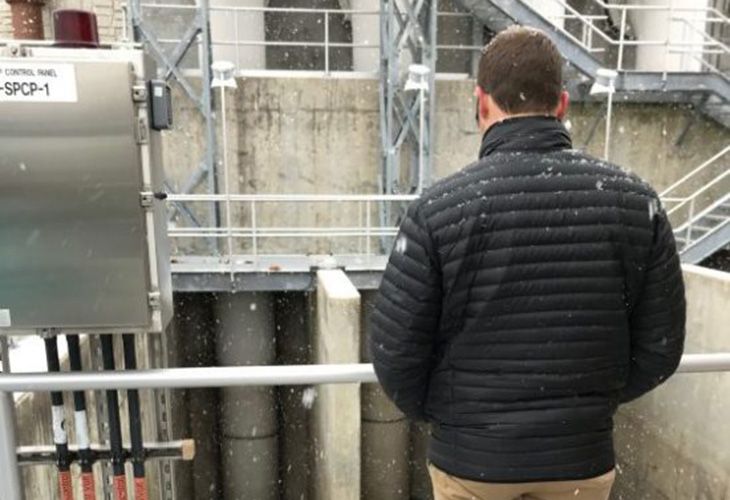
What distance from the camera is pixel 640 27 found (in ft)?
32.7

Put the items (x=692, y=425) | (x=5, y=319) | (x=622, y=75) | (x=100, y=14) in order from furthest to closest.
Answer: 1. (x=100, y=14)
2. (x=622, y=75)
3. (x=692, y=425)
4. (x=5, y=319)

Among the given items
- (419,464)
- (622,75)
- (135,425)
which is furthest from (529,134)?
(419,464)

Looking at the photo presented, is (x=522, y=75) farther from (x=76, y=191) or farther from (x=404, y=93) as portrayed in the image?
(x=404, y=93)

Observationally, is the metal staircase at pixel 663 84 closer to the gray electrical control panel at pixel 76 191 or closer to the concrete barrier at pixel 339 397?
the concrete barrier at pixel 339 397

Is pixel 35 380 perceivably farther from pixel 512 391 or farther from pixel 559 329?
pixel 559 329

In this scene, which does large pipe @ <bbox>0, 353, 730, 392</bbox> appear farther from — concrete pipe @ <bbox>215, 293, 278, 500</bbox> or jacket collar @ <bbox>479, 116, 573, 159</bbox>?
concrete pipe @ <bbox>215, 293, 278, 500</bbox>

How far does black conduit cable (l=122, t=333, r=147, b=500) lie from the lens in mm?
1837

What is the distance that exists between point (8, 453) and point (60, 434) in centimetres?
17

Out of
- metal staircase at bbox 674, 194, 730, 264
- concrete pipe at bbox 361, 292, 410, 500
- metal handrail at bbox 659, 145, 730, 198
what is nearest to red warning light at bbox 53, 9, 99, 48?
concrete pipe at bbox 361, 292, 410, 500

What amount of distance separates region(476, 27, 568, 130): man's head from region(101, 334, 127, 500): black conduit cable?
135cm

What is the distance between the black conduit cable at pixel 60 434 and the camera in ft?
5.81

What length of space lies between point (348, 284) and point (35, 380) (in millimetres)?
4119

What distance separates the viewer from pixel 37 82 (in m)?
1.58

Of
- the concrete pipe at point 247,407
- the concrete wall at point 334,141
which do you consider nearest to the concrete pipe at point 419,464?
the concrete pipe at point 247,407
